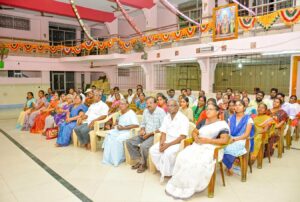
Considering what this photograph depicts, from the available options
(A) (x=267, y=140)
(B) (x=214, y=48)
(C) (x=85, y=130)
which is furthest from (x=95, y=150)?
(B) (x=214, y=48)

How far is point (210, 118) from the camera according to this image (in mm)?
3238

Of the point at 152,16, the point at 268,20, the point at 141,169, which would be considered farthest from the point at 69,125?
the point at 152,16

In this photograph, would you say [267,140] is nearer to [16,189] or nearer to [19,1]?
[16,189]

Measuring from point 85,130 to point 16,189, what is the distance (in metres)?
1.89

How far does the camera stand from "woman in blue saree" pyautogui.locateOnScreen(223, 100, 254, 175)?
3.37 meters

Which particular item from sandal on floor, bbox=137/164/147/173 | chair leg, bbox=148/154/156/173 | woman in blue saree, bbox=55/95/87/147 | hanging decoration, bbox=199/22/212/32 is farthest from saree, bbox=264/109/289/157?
hanging decoration, bbox=199/22/212/32

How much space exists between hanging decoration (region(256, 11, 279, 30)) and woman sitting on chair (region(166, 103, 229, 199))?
4.37 meters

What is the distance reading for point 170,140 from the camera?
11.7 ft

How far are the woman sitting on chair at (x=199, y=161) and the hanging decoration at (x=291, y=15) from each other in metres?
4.30

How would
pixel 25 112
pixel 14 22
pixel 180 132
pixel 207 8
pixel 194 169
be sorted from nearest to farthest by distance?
pixel 194 169 < pixel 180 132 < pixel 25 112 < pixel 207 8 < pixel 14 22

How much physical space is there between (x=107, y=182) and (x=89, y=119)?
1.97 meters

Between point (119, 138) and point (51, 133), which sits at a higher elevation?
point (119, 138)

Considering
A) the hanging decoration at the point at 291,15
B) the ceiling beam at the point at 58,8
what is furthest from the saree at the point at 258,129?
the ceiling beam at the point at 58,8

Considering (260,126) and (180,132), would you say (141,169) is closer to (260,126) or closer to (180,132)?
(180,132)
